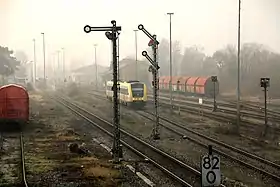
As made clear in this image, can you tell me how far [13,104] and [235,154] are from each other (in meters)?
13.1

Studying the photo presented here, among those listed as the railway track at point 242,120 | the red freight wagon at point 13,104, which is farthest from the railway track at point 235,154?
the red freight wagon at point 13,104

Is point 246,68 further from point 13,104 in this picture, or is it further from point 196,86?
point 13,104

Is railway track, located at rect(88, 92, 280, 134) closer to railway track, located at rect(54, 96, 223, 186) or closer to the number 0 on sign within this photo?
railway track, located at rect(54, 96, 223, 186)

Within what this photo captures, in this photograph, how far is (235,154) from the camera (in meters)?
16.6

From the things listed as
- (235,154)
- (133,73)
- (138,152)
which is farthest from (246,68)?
(138,152)

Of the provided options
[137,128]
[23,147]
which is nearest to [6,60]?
[137,128]

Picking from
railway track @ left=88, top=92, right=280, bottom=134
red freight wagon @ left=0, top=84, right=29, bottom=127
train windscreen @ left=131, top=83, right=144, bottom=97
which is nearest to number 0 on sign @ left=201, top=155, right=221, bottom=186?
railway track @ left=88, top=92, right=280, bottom=134

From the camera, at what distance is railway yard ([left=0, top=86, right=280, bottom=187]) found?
13030 millimetres

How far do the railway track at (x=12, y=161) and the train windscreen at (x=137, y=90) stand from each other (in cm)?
1313

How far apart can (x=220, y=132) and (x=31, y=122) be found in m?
11.5

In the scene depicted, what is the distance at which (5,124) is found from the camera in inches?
984

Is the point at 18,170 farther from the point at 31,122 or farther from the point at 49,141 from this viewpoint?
the point at 31,122

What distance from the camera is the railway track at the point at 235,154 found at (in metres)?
13.9

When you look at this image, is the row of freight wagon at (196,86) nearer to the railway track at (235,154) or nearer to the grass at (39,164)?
the railway track at (235,154)
